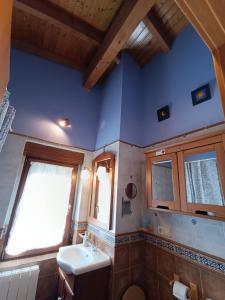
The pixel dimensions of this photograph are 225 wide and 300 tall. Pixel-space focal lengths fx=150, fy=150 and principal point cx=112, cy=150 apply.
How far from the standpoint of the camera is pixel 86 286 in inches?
53.2

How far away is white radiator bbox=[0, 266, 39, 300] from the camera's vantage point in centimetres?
135

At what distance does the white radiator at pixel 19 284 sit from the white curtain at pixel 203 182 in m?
1.65

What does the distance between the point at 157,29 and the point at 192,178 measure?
1.83m

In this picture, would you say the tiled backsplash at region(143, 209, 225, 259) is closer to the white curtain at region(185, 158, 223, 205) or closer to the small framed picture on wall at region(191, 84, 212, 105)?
the white curtain at region(185, 158, 223, 205)

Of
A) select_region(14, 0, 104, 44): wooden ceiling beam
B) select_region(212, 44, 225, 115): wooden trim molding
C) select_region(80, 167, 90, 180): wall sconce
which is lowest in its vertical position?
select_region(80, 167, 90, 180): wall sconce

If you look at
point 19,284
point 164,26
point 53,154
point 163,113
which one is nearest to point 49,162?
point 53,154

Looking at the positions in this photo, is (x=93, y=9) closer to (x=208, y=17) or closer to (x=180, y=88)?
(x=180, y=88)

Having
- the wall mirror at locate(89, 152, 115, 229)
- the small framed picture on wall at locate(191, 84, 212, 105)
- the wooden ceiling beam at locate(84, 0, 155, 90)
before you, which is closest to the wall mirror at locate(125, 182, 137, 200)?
the wall mirror at locate(89, 152, 115, 229)

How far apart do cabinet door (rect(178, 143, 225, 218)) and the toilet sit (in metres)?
1.02

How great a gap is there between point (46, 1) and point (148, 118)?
1745 millimetres

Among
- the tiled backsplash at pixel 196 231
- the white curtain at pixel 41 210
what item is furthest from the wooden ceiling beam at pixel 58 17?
→ the tiled backsplash at pixel 196 231

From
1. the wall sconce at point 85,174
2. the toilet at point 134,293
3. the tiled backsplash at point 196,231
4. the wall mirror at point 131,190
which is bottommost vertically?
the toilet at point 134,293

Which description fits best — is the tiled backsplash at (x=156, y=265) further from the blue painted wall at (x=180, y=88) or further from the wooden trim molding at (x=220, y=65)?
the wooden trim molding at (x=220, y=65)

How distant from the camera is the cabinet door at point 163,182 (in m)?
1.28
